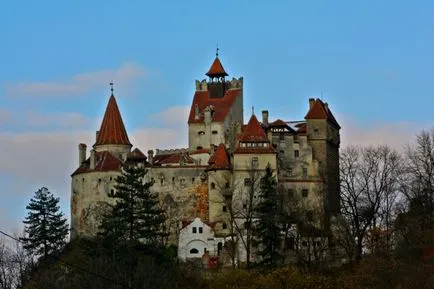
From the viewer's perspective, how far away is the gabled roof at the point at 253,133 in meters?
97.8

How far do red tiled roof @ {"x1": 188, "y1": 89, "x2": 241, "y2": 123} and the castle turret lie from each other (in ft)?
20.3

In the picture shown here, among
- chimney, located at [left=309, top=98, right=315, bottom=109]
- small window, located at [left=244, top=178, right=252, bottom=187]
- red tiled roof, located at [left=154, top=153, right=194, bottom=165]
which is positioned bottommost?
small window, located at [left=244, top=178, right=252, bottom=187]

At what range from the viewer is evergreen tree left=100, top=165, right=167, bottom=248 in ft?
284

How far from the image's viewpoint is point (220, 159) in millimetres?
99750

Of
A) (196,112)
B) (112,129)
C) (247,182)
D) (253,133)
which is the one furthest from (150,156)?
(247,182)

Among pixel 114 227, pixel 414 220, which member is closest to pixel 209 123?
pixel 114 227

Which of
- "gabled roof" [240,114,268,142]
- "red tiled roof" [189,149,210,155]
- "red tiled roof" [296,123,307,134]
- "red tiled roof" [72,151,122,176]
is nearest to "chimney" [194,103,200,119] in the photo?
"red tiled roof" [189,149,210,155]

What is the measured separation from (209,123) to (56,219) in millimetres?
15881

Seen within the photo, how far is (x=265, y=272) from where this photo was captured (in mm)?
83000

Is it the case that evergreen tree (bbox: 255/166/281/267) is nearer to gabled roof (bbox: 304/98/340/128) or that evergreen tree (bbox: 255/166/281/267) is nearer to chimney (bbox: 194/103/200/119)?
gabled roof (bbox: 304/98/340/128)

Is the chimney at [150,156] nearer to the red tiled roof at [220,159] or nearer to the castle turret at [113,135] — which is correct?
the castle turret at [113,135]

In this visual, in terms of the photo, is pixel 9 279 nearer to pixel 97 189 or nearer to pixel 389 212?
pixel 97 189

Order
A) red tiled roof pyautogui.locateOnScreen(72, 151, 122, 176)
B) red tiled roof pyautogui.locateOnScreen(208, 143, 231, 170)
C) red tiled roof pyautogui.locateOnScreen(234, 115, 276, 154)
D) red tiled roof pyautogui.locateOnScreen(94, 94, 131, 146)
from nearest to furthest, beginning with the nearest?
red tiled roof pyautogui.locateOnScreen(234, 115, 276, 154), red tiled roof pyautogui.locateOnScreen(208, 143, 231, 170), red tiled roof pyautogui.locateOnScreen(72, 151, 122, 176), red tiled roof pyautogui.locateOnScreen(94, 94, 131, 146)

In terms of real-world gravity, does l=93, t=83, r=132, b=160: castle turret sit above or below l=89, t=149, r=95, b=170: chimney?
above
